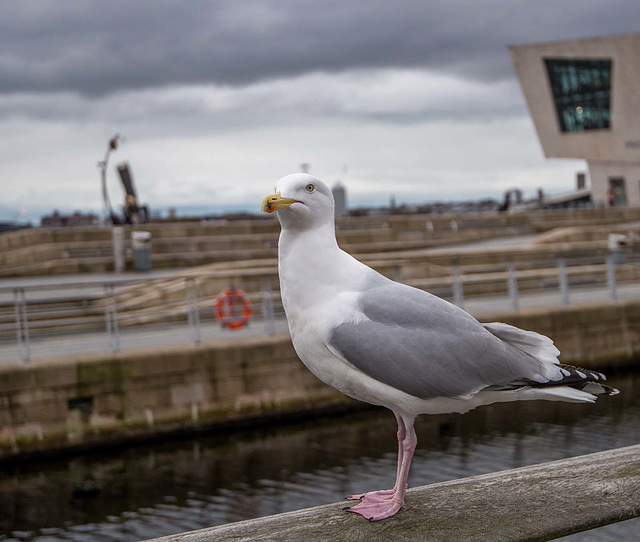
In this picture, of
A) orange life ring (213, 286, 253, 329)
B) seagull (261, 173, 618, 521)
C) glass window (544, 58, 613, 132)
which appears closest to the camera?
seagull (261, 173, 618, 521)

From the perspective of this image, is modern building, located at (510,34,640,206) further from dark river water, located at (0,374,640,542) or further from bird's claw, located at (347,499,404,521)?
bird's claw, located at (347,499,404,521)

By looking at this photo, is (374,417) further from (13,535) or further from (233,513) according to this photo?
(13,535)

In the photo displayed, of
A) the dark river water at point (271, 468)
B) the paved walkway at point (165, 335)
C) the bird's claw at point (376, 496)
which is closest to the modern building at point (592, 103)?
the paved walkway at point (165, 335)

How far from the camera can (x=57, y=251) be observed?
2300 centimetres

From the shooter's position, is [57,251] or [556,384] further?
[57,251]

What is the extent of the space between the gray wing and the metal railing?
8110 millimetres

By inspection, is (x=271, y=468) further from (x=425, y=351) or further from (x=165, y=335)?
(x=425, y=351)

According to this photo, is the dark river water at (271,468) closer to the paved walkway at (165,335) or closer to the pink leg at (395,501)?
the paved walkway at (165,335)

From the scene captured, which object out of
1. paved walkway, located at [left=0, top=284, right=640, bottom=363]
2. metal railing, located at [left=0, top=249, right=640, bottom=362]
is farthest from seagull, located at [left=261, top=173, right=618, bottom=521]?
paved walkway, located at [left=0, top=284, right=640, bottom=363]

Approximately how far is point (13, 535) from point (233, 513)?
7.67 feet

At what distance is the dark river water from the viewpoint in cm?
902

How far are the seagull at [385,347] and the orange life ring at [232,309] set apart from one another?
404 inches

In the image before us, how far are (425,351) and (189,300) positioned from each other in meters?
10.3

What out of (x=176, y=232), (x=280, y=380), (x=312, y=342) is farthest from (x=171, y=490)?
(x=176, y=232)
